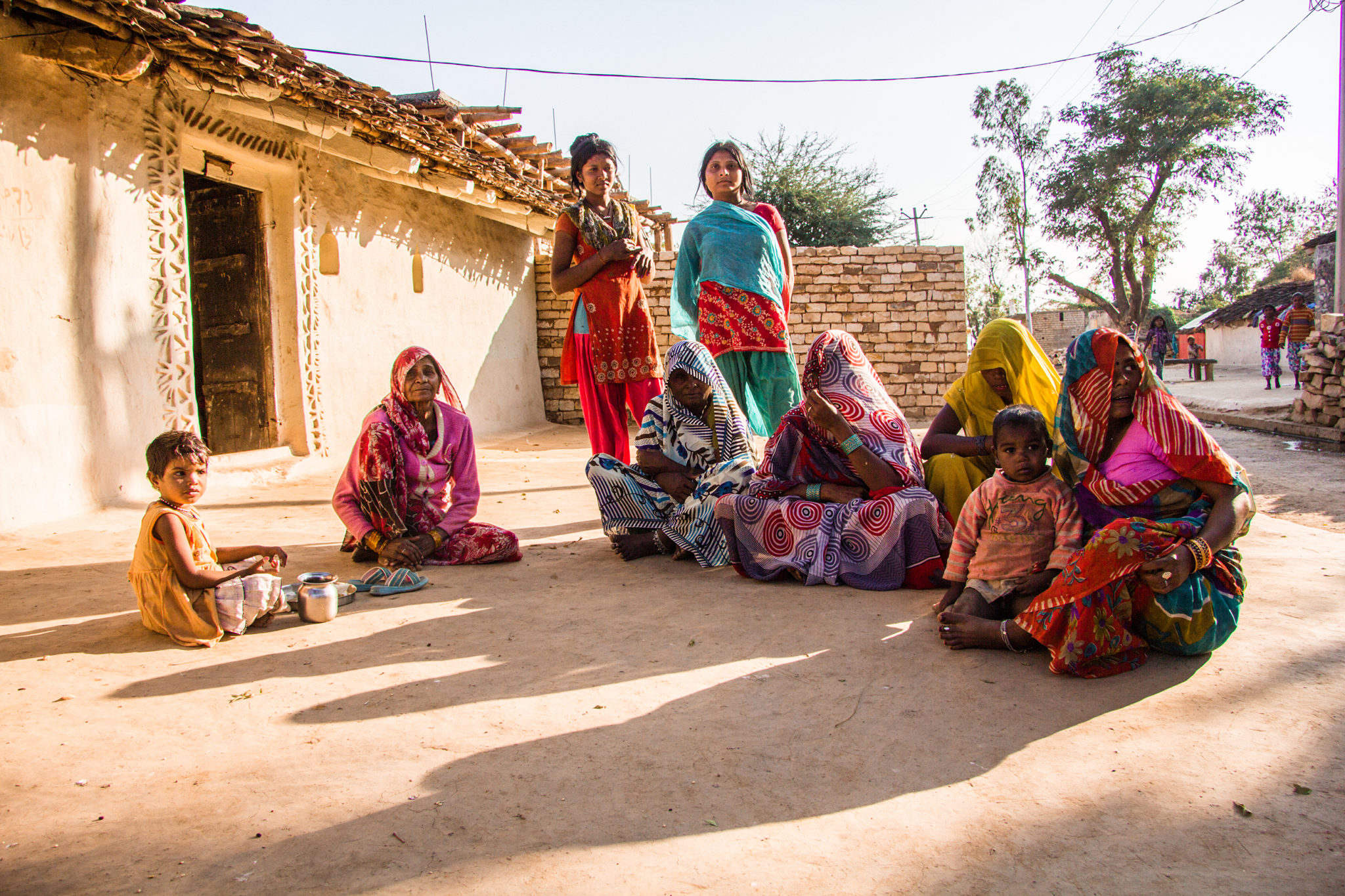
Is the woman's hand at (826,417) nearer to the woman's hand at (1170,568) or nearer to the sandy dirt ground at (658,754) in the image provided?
the sandy dirt ground at (658,754)

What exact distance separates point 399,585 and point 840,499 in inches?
71.8

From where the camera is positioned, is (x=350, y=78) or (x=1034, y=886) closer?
(x=1034, y=886)

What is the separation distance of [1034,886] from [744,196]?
13.8ft

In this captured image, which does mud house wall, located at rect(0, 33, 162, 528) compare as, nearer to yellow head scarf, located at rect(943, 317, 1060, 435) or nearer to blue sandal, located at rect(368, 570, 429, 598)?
blue sandal, located at rect(368, 570, 429, 598)

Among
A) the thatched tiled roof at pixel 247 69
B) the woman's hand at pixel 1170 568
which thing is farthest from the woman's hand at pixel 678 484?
the thatched tiled roof at pixel 247 69

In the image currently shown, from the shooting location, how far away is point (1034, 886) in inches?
60.1

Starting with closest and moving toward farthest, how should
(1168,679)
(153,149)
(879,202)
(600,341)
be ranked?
(1168,679)
(600,341)
(153,149)
(879,202)

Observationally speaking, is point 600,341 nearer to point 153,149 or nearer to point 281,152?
point 153,149

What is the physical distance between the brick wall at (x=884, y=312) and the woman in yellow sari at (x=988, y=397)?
8.12 m

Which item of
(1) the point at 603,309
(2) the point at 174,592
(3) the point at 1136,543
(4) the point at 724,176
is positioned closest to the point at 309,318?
(1) the point at 603,309

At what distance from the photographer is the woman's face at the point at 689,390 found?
4051 mm

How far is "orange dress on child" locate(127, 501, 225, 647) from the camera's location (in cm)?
289

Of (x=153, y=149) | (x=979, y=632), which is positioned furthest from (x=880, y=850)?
(x=153, y=149)

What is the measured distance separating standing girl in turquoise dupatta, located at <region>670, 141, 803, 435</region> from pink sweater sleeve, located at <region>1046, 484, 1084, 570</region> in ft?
7.13
